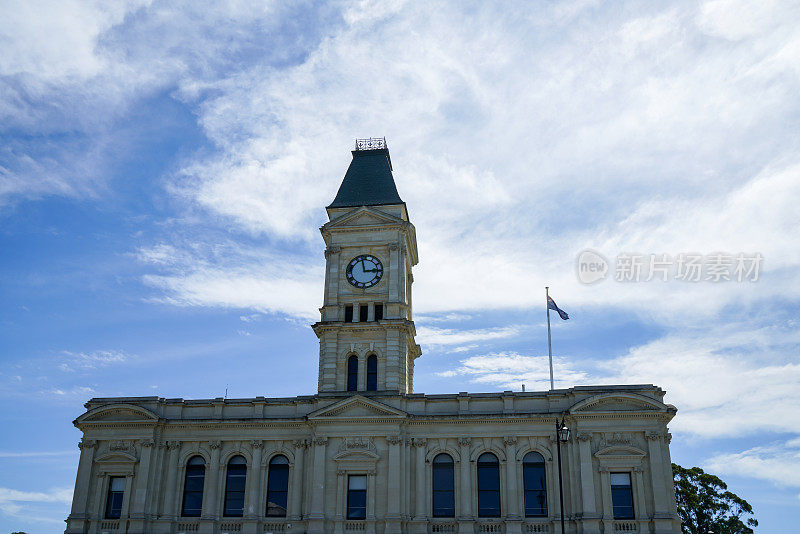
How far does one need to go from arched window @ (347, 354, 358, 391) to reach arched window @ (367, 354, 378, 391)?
0.83 m

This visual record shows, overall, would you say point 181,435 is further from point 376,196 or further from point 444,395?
point 376,196

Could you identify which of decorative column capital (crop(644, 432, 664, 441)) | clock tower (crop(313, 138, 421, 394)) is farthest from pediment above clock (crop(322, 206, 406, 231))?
decorative column capital (crop(644, 432, 664, 441))

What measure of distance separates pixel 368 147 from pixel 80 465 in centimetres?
3137

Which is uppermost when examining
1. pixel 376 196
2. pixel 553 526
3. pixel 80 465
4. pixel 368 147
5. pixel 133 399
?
pixel 368 147

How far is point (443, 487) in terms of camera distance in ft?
154

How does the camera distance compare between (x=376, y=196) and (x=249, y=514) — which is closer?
(x=249, y=514)

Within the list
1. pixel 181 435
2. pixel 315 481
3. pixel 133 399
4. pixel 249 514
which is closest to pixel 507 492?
pixel 315 481

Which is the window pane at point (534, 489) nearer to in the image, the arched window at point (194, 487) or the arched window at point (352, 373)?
the arched window at point (352, 373)

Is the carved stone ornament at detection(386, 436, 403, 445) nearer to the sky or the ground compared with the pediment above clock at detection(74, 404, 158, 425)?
nearer to the ground

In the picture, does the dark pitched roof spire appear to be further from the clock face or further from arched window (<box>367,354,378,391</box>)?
arched window (<box>367,354,378,391</box>)

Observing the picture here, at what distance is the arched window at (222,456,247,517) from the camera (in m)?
47.8

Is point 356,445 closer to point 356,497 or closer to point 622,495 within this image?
point 356,497

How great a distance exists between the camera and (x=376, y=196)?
5647 centimetres

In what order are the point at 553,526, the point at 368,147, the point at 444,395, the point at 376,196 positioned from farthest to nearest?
the point at 368,147 < the point at 376,196 < the point at 444,395 < the point at 553,526
